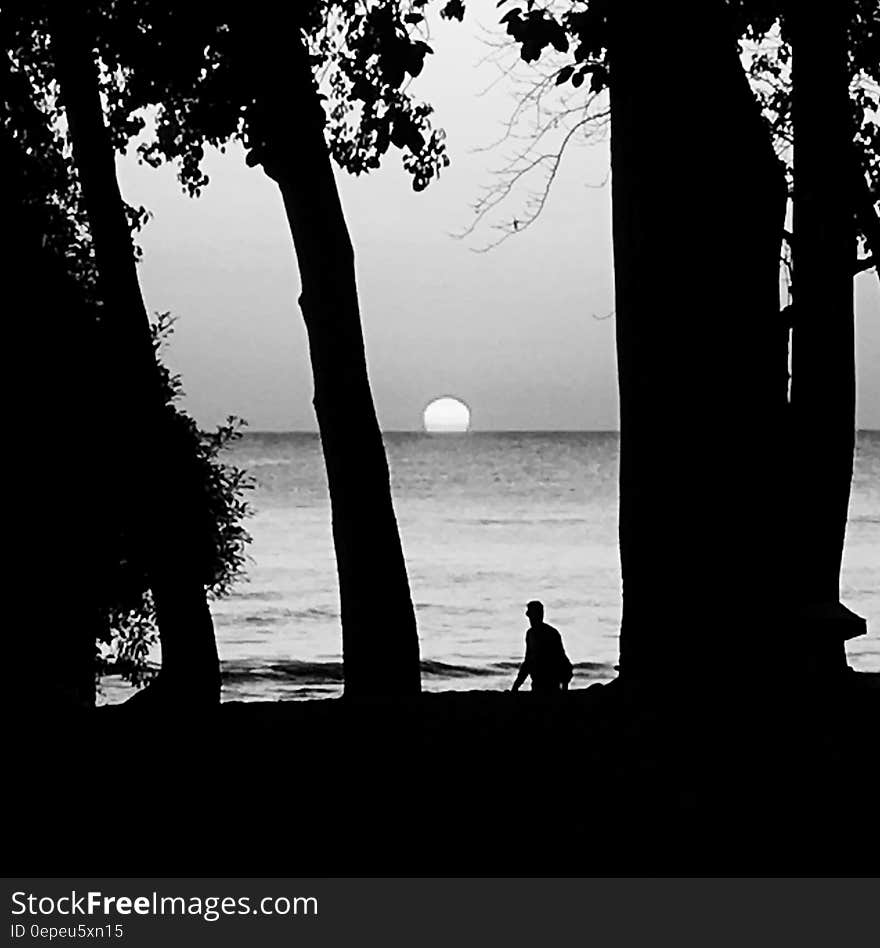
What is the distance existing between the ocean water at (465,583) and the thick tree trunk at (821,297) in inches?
525

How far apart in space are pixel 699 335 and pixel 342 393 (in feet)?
15.4

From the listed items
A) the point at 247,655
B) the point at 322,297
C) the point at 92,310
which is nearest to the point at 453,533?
the point at 247,655

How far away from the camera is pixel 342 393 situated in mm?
13336

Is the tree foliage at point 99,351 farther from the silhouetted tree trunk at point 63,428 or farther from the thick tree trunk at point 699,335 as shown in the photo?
the thick tree trunk at point 699,335

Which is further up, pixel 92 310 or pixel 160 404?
pixel 92 310

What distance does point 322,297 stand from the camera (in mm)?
13391

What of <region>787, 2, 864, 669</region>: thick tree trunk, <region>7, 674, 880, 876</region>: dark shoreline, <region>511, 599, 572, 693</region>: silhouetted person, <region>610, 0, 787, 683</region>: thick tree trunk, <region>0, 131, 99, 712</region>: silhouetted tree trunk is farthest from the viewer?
<region>0, 131, 99, 712</region>: silhouetted tree trunk

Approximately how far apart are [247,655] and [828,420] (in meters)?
41.7

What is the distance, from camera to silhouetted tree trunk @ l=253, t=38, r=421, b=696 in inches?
524

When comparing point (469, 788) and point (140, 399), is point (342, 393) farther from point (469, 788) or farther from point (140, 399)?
point (469, 788)

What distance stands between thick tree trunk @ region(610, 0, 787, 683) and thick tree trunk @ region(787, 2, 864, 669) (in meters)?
2.62

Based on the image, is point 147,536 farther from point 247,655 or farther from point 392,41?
Answer: point 247,655

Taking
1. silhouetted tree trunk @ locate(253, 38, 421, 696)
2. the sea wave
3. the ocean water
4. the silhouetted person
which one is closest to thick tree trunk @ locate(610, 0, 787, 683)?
silhouetted tree trunk @ locate(253, 38, 421, 696)

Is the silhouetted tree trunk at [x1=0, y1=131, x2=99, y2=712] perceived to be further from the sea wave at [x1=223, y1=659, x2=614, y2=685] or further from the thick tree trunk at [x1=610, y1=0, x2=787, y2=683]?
the sea wave at [x1=223, y1=659, x2=614, y2=685]
